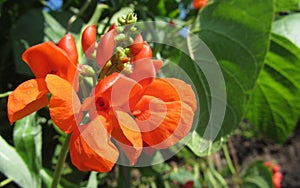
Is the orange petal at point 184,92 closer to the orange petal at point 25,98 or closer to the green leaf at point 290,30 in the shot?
the orange petal at point 25,98

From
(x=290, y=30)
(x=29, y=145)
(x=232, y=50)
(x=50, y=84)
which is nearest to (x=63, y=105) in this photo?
(x=50, y=84)

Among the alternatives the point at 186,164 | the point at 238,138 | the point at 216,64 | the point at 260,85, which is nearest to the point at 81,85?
the point at 216,64

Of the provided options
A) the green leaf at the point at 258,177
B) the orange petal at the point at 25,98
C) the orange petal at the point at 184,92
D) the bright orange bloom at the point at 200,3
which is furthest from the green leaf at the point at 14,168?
the green leaf at the point at 258,177

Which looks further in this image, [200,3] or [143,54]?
[200,3]

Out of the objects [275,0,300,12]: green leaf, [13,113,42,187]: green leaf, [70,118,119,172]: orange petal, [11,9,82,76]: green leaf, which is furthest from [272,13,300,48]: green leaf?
[70,118,119,172]: orange petal

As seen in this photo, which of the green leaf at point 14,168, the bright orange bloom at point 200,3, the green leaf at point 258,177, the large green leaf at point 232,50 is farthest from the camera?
the green leaf at point 258,177

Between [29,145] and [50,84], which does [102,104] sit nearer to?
[50,84]
